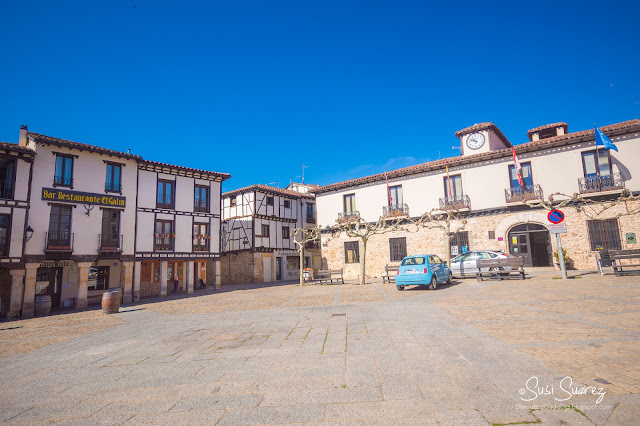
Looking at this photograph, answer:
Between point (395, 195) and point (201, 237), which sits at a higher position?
point (395, 195)

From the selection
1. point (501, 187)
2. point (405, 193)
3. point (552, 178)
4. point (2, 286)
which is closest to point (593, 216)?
point (552, 178)

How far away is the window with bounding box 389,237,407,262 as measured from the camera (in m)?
24.7

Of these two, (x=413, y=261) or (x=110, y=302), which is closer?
(x=110, y=302)

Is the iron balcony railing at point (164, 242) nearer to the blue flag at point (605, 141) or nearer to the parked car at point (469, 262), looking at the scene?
the parked car at point (469, 262)

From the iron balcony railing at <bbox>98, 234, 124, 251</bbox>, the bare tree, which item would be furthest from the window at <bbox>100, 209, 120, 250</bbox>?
the bare tree

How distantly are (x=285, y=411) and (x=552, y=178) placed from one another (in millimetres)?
22578

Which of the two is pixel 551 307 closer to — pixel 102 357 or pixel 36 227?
pixel 102 357

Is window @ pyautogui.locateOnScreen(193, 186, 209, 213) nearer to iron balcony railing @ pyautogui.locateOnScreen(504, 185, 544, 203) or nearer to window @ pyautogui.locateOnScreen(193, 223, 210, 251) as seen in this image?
window @ pyautogui.locateOnScreen(193, 223, 210, 251)

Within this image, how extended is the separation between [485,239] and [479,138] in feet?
27.2

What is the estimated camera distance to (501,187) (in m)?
21.7

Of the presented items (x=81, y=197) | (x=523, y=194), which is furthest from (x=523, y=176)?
(x=81, y=197)

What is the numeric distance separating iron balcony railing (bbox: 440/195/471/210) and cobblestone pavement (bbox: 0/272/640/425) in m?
14.8

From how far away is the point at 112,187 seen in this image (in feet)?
63.5

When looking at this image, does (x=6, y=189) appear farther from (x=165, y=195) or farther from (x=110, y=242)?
(x=165, y=195)
